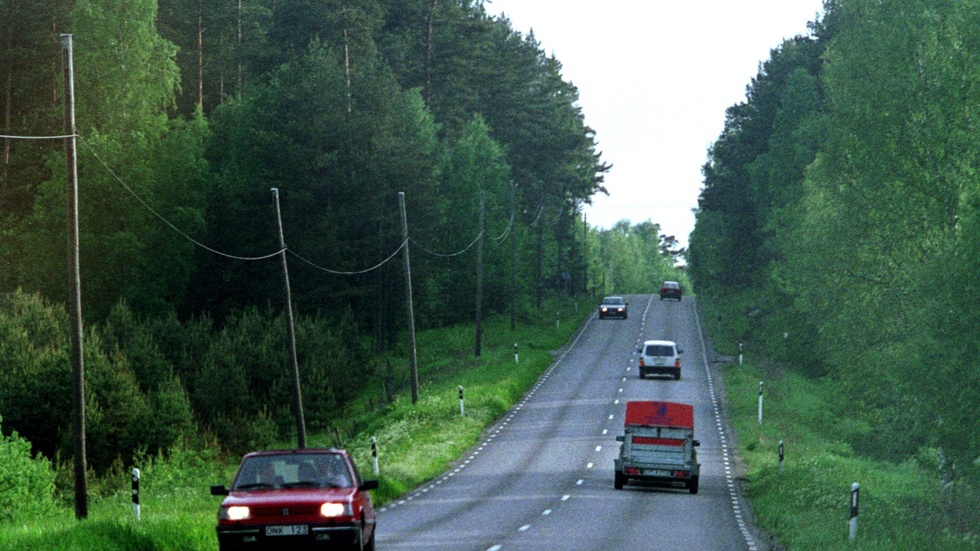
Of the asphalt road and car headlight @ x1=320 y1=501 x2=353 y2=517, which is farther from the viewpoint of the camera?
the asphalt road

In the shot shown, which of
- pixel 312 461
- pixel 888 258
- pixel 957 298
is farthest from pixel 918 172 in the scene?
pixel 312 461

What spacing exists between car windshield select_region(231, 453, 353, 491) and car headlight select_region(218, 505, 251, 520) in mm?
868

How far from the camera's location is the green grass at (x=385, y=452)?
59.3 ft

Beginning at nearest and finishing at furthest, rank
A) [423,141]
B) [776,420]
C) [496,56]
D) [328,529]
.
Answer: [328,529] < [776,420] < [423,141] < [496,56]

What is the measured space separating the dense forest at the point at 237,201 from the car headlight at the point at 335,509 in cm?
3173

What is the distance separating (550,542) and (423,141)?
194 ft

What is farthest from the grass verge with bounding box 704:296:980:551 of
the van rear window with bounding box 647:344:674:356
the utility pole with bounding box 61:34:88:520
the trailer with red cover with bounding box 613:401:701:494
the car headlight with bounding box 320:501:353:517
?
the utility pole with bounding box 61:34:88:520

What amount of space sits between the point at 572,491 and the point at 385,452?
8.77 m

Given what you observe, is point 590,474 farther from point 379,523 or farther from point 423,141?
point 423,141

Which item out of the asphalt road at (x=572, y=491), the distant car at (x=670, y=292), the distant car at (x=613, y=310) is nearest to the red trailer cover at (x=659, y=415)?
the asphalt road at (x=572, y=491)

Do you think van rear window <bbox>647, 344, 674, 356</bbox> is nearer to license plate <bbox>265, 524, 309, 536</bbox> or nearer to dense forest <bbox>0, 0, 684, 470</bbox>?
dense forest <bbox>0, 0, 684, 470</bbox>

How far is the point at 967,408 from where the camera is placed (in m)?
30.0

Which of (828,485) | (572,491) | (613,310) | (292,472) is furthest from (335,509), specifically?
(613,310)

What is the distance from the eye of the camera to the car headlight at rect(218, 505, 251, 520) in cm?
1558
